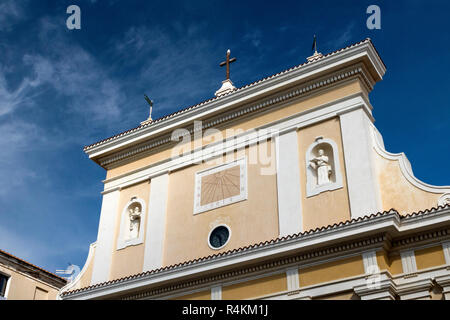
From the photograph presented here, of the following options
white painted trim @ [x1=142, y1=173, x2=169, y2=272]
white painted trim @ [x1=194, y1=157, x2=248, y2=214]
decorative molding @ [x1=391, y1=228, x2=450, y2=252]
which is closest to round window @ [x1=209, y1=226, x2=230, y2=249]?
white painted trim @ [x1=194, y1=157, x2=248, y2=214]

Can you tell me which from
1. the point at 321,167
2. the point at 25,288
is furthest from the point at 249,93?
the point at 25,288

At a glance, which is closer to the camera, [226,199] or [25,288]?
[226,199]

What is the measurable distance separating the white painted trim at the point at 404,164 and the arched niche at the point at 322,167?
0.98 metres

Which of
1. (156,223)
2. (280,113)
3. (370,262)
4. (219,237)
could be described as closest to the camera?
(370,262)

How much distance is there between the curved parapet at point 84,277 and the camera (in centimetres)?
1809

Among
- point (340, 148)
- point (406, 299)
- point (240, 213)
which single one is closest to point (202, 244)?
point (240, 213)

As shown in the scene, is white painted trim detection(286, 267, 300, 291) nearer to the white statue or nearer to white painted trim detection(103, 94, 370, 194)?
white painted trim detection(103, 94, 370, 194)

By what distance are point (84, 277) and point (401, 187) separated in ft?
29.9

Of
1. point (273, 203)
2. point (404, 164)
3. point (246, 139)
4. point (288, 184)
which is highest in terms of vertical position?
point (246, 139)

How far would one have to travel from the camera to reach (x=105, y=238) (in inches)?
722

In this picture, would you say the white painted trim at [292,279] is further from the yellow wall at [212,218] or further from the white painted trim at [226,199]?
the white painted trim at [226,199]

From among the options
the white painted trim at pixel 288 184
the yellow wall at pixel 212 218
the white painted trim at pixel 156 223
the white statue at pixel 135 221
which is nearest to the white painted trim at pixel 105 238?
the white statue at pixel 135 221

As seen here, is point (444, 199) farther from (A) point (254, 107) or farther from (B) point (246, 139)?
(A) point (254, 107)

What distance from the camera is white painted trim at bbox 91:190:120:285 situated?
17750mm
